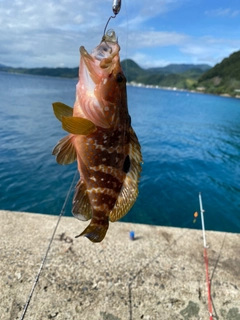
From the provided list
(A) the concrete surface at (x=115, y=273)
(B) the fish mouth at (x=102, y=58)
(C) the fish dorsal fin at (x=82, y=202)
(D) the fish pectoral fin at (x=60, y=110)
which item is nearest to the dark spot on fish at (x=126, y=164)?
(C) the fish dorsal fin at (x=82, y=202)

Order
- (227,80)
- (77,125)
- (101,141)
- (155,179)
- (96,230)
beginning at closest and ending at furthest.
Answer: (77,125) → (101,141) → (96,230) → (155,179) → (227,80)

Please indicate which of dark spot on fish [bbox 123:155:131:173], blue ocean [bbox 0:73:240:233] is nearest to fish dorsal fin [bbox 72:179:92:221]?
dark spot on fish [bbox 123:155:131:173]

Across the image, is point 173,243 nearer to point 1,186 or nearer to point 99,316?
point 99,316

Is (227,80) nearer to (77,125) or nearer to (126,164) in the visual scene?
(126,164)

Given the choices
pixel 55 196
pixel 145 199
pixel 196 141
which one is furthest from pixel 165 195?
pixel 196 141

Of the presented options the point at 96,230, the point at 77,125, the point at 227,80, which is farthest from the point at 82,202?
the point at 227,80
